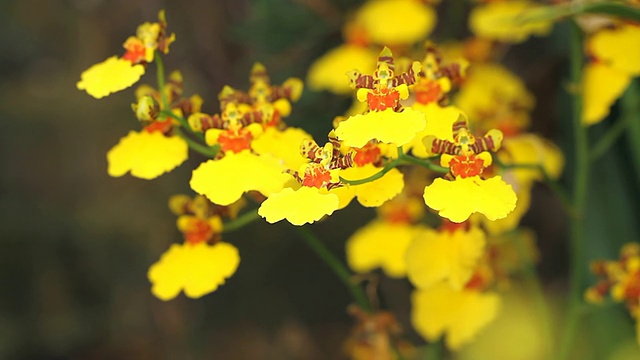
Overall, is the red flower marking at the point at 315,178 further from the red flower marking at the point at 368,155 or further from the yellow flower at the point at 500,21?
the yellow flower at the point at 500,21

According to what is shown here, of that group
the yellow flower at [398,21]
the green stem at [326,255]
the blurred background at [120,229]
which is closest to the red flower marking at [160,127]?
the green stem at [326,255]

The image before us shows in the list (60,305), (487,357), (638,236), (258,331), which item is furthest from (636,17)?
(60,305)

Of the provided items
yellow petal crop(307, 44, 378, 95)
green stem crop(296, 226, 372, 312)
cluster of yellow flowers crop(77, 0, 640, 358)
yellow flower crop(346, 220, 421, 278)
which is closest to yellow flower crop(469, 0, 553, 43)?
cluster of yellow flowers crop(77, 0, 640, 358)

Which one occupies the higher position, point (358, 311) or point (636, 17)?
point (636, 17)

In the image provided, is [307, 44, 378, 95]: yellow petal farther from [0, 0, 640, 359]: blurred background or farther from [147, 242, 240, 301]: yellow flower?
[147, 242, 240, 301]: yellow flower

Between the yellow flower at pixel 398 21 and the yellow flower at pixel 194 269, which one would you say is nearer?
the yellow flower at pixel 194 269

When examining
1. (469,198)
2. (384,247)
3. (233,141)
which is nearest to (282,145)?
(233,141)

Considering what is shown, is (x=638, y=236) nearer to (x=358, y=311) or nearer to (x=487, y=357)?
(x=487, y=357)
